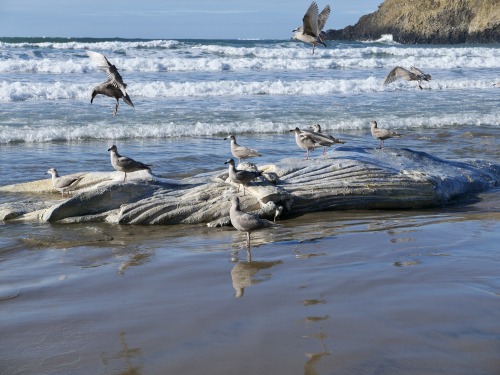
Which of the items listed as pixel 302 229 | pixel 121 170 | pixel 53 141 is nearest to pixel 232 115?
pixel 53 141

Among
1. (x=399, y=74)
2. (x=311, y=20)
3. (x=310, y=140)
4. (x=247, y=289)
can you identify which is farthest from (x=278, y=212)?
(x=399, y=74)

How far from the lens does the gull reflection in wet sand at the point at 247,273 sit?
4.98m

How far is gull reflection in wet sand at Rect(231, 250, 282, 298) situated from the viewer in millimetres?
4983

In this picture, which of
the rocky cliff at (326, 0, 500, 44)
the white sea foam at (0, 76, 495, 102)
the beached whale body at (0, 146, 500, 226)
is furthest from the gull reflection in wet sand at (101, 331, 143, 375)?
the rocky cliff at (326, 0, 500, 44)

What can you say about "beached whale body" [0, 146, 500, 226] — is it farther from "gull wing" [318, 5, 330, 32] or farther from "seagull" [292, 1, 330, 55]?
"gull wing" [318, 5, 330, 32]

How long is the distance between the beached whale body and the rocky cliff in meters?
68.0

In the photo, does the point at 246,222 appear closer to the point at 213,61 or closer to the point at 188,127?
the point at 188,127

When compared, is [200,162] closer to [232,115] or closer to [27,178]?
[27,178]

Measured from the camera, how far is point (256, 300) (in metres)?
4.62

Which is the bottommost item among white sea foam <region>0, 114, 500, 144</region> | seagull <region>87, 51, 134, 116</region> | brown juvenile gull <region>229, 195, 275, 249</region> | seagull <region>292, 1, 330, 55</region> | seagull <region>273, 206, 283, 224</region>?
white sea foam <region>0, 114, 500, 144</region>

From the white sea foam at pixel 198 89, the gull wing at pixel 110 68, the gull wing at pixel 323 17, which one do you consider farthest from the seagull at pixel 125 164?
the white sea foam at pixel 198 89

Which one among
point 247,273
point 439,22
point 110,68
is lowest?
point 247,273

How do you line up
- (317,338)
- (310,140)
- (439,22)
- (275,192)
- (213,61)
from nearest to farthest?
(317,338)
(275,192)
(310,140)
(213,61)
(439,22)

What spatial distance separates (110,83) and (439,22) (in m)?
72.5
